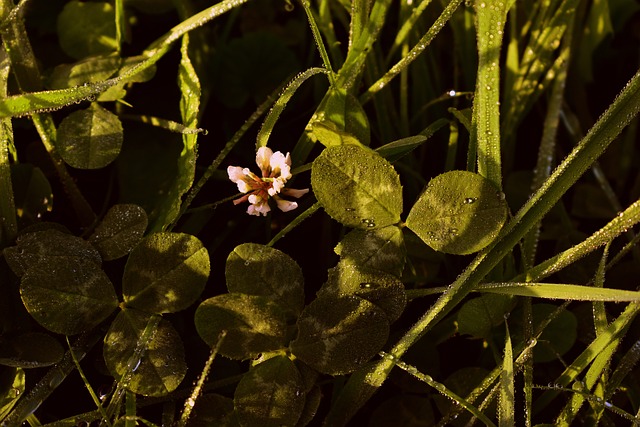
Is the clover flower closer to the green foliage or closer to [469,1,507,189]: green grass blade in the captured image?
the green foliage

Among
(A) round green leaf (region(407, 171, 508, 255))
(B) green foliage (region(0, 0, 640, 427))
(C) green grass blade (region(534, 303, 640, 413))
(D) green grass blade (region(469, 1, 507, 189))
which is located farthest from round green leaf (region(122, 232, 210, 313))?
(C) green grass blade (region(534, 303, 640, 413))

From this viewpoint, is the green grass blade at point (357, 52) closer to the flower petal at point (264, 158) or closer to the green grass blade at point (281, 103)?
the green grass blade at point (281, 103)

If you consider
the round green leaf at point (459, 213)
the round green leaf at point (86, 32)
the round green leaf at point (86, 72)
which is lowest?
the round green leaf at point (459, 213)

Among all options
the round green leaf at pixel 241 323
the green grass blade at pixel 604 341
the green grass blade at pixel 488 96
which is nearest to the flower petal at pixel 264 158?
the round green leaf at pixel 241 323

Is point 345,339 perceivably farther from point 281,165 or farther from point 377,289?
point 281,165

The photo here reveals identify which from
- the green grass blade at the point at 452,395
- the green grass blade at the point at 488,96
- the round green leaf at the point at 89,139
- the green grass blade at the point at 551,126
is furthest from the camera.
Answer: the green grass blade at the point at 551,126

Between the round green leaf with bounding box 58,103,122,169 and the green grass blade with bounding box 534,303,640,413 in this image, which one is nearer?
the green grass blade with bounding box 534,303,640,413
